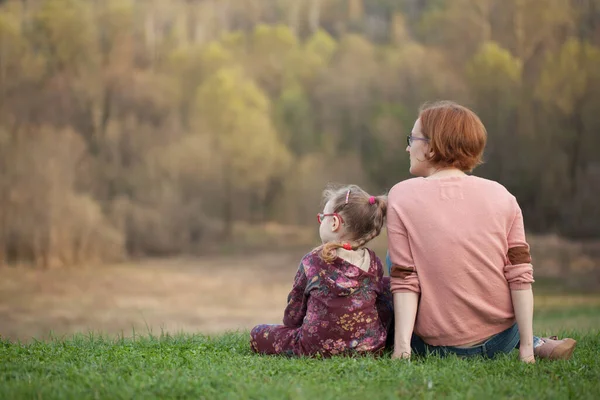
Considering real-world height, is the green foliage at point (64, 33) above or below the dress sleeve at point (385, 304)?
above

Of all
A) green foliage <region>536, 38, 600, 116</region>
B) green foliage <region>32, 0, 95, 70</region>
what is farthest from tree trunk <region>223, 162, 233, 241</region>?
green foliage <region>536, 38, 600, 116</region>

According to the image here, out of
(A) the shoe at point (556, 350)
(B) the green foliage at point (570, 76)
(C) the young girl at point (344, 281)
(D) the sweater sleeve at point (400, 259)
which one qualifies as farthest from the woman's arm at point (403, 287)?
(B) the green foliage at point (570, 76)

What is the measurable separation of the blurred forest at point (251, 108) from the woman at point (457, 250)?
21.7 ft

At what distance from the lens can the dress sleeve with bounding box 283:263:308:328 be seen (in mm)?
3121

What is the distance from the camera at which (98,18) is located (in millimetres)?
10188

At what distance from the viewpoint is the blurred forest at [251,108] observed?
376 inches

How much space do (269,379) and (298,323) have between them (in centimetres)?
62

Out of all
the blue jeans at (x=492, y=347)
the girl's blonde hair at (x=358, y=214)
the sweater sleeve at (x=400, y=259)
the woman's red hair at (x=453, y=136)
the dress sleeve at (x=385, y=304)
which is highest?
the woman's red hair at (x=453, y=136)

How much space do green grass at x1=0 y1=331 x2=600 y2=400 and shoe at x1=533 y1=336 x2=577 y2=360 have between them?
0.13 feet

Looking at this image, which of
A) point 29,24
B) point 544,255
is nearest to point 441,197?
point 544,255

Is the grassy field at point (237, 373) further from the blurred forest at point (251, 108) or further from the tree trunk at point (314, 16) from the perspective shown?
the tree trunk at point (314, 16)

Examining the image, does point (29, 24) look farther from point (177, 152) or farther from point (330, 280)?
point (330, 280)

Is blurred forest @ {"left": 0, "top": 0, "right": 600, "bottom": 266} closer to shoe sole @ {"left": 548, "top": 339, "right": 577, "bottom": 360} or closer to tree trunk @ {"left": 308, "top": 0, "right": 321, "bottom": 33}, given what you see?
tree trunk @ {"left": 308, "top": 0, "right": 321, "bottom": 33}

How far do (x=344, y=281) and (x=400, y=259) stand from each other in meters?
0.23
